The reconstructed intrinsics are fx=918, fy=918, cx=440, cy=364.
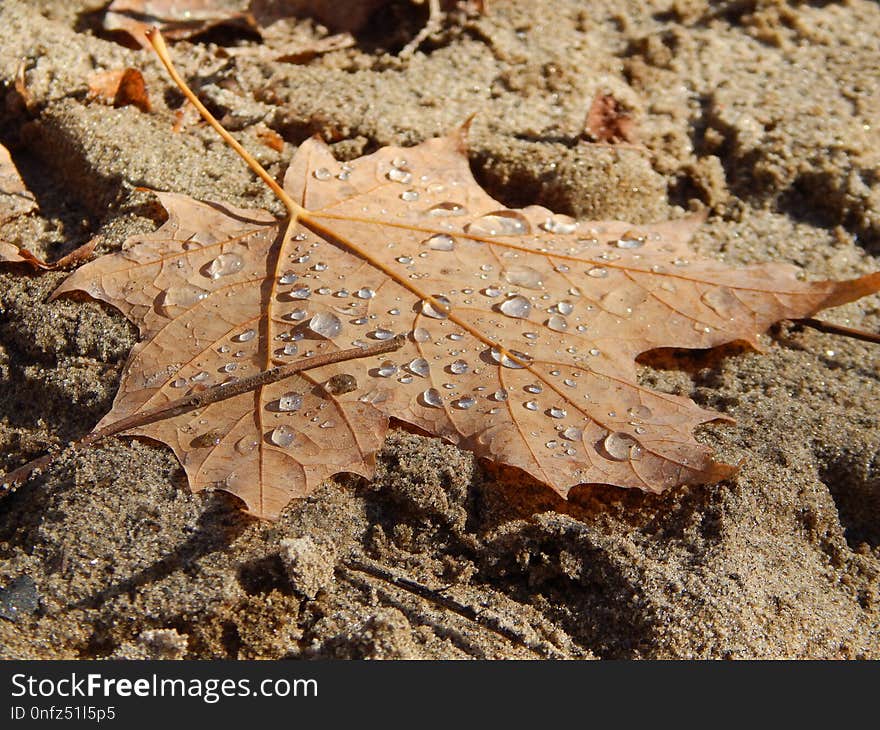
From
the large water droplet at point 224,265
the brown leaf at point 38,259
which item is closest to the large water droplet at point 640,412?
the large water droplet at point 224,265

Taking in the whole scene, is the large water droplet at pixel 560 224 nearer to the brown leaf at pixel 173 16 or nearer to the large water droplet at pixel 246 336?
the large water droplet at pixel 246 336

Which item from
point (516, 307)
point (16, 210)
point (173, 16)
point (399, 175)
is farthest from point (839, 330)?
point (173, 16)

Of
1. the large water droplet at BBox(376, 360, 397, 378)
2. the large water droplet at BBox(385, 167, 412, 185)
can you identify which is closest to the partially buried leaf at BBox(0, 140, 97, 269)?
the large water droplet at BBox(385, 167, 412, 185)

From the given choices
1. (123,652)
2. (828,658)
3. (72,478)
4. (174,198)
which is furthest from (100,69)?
(828,658)

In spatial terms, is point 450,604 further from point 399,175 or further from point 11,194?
point 11,194

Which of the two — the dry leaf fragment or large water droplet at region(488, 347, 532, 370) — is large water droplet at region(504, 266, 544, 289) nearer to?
large water droplet at region(488, 347, 532, 370)

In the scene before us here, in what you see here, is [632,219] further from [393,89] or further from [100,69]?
[100,69]
